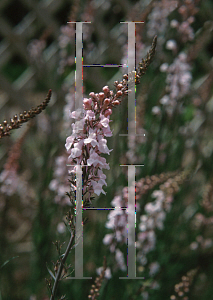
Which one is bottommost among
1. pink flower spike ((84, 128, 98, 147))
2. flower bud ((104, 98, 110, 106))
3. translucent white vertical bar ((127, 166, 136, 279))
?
translucent white vertical bar ((127, 166, 136, 279))

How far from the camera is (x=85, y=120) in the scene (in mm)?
320

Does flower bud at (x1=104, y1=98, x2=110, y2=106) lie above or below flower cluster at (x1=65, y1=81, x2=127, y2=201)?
above

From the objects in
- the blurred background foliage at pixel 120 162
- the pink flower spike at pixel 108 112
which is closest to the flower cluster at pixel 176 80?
the blurred background foliage at pixel 120 162

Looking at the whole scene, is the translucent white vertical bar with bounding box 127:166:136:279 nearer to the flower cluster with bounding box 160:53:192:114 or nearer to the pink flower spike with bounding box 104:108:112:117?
the pink flower spike with bounding box 104:108:112:117

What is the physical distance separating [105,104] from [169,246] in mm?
663

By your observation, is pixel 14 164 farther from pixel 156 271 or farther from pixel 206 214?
pixel 206 214

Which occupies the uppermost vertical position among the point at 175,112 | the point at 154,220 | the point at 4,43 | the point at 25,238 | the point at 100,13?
the point at 100,13

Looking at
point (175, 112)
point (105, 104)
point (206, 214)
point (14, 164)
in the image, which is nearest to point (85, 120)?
point (105, 104)

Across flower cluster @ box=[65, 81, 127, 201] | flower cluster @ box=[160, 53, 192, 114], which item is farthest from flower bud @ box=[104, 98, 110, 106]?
flower cluster @ box=[160, 53, 192, 114]

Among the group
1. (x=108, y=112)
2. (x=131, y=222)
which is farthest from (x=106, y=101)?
(x=131, y=222)

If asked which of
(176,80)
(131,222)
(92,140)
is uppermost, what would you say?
(176,80)

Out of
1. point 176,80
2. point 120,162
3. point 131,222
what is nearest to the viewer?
point 131,222

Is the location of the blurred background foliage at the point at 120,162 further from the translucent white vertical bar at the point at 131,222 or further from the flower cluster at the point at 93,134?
the flower cluster at the point at 93,134

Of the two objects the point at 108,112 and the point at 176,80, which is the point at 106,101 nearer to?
the point at 108,112
